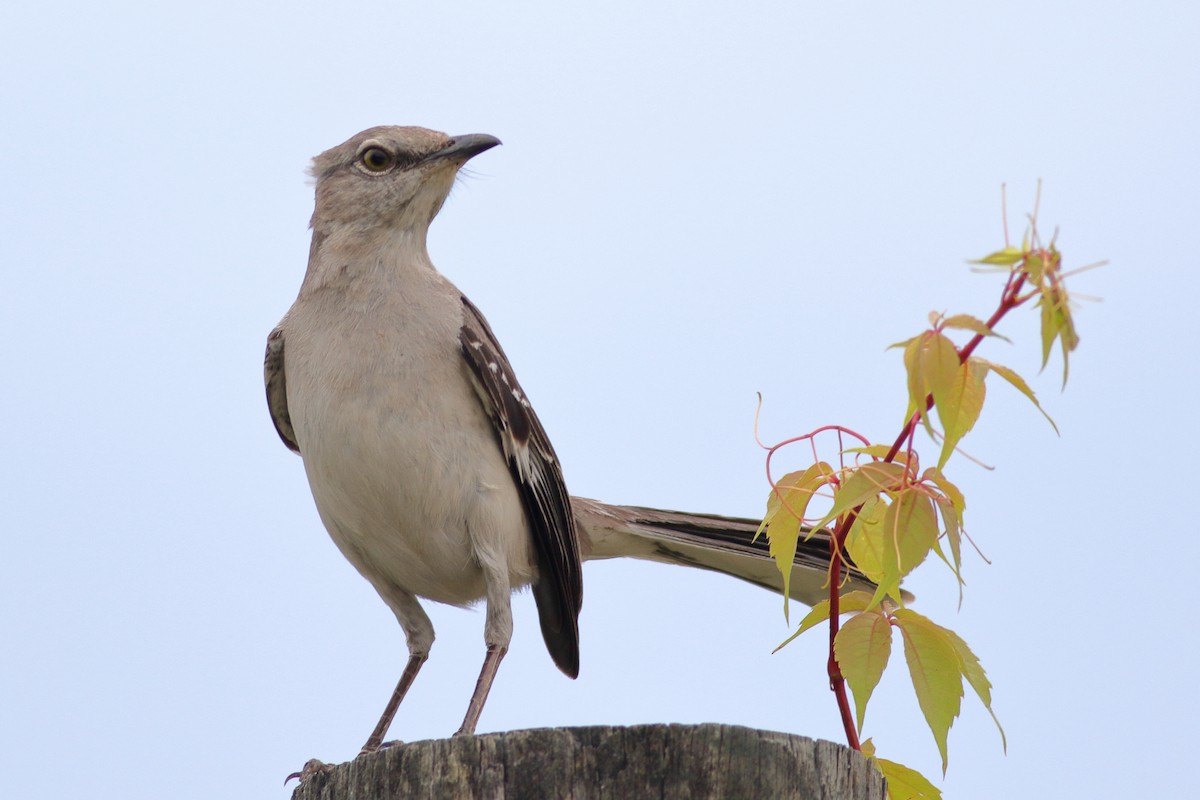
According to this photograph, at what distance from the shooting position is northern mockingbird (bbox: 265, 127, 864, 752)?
205 inches

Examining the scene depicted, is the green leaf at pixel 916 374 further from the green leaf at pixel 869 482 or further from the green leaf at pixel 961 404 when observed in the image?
the green leaf at pixel 869 482

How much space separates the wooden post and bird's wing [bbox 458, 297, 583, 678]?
105 inches

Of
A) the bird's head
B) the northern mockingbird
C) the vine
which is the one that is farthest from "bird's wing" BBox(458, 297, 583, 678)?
the vine

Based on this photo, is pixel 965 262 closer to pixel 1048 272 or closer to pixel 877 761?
pixel 1048 272

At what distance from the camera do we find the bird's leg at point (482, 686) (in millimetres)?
4820

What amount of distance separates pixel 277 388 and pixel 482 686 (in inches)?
72.8

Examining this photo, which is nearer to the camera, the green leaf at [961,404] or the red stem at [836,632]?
the green leaf at [961,404]

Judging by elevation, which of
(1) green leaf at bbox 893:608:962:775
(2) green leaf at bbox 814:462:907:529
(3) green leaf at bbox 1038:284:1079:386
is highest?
(3) green leaf at bbox 1038:284:1079:386

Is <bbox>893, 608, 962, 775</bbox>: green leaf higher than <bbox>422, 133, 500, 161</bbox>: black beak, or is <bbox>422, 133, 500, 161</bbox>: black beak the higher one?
<bbox>422, 133, 500, 161</bbox>: black beak

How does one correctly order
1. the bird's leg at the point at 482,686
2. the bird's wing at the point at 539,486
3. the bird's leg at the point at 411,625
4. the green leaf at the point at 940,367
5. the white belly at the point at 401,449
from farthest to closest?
the bird's leg at the point at 411,625, the bird's wing at the point at 539,486, the white belly at the point at 401,449, the bird's leg at the point at 482,686, the green leaf at the point at 940,367

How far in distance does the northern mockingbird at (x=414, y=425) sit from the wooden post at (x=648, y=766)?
76.5 inches

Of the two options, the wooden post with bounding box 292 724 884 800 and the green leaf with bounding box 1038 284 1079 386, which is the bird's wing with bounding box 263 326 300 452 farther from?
the green leaf with bounding box 1038 284 1079 386

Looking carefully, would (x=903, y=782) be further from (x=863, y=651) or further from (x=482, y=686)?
(x=482, y=686)

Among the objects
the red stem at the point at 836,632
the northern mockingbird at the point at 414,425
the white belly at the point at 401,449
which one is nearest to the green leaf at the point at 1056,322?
the red stem at the point at 836,632
